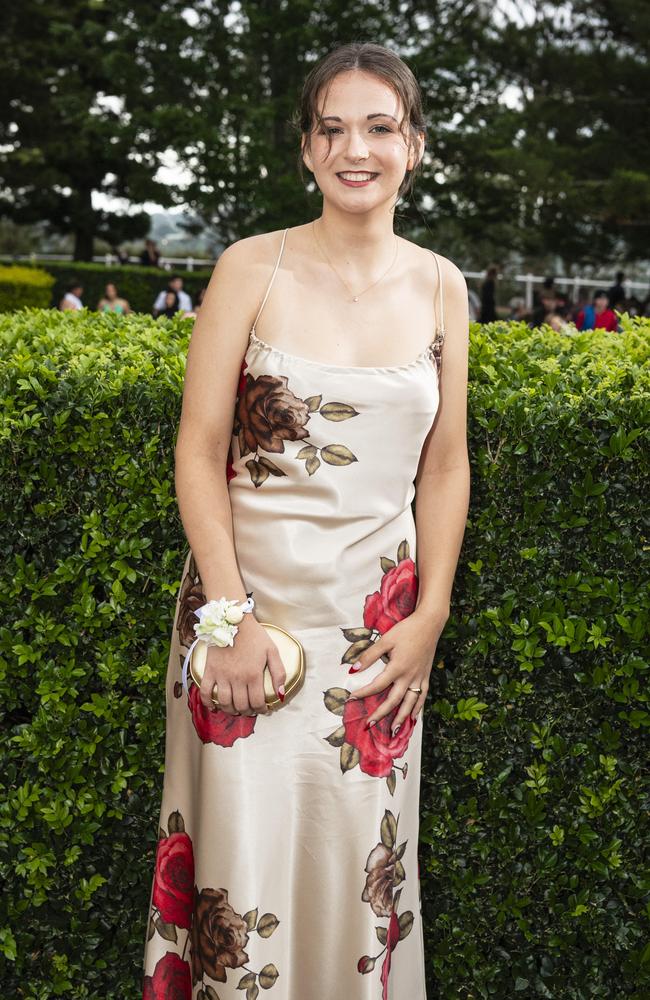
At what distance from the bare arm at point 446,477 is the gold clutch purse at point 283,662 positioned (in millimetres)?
337

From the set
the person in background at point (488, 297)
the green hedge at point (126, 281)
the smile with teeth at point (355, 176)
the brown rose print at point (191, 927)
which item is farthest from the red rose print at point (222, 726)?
the green hedge at point (126, 281)

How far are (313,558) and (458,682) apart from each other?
913mm

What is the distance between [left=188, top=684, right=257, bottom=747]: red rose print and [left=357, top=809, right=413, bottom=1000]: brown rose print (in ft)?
1.21

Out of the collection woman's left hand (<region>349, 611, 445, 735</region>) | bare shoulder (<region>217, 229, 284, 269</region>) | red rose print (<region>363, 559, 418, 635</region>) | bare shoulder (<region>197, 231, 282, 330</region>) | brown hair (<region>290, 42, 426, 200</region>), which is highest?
brown hair (<region>290, 42, 426, 200</region>)

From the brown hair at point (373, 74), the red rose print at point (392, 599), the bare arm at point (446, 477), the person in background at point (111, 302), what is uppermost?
the brown hair at point (373, 74)

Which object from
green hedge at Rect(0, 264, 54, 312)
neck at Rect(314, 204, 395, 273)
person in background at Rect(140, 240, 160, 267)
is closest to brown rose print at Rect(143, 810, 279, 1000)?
neck at Rect(314, 204, 395, 273)

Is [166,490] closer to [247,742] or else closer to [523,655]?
[247,742]

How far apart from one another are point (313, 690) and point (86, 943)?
1461mm

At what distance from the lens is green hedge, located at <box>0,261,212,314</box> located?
2595 cm

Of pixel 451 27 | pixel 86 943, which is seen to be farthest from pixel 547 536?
pixel 451 27

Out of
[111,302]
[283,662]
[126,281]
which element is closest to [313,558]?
[283,662]

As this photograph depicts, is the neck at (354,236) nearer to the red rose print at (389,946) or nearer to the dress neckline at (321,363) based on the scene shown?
the dress neckline at (321,363)

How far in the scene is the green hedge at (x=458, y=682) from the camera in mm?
2891

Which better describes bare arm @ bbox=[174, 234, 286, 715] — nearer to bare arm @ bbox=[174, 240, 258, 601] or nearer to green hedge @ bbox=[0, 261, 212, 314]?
bare arm @ bbox=[174, 240, 258, 601]
